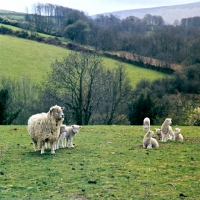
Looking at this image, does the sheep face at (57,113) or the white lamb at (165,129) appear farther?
the white lamb at (165,129)

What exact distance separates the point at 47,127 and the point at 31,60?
6996 cm

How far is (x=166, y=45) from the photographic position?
9206 cm

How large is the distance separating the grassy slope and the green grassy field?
57545 millimetres

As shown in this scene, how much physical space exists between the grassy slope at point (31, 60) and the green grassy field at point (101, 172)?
189 feet

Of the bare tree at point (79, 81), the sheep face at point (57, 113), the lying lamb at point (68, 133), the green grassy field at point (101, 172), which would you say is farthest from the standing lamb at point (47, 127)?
the bare tree at point (79, 81)

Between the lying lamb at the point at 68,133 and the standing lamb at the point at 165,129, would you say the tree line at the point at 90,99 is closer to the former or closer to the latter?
the standing lamb at the point at 165,129

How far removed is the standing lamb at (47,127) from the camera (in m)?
15.2

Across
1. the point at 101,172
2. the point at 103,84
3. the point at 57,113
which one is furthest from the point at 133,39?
the point at 101,172

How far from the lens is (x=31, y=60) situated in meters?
82.6

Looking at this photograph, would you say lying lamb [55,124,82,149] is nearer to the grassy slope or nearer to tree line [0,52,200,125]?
tree line [0,52,200,125]

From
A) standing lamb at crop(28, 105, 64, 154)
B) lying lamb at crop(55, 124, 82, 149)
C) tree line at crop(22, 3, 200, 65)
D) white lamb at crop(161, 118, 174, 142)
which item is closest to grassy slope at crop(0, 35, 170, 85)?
tree line at crop(22, 3, 200, 65)

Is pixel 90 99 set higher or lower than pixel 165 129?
lower

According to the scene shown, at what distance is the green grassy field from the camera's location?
9.56 m

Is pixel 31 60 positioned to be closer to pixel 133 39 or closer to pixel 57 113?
pixel 133 39
